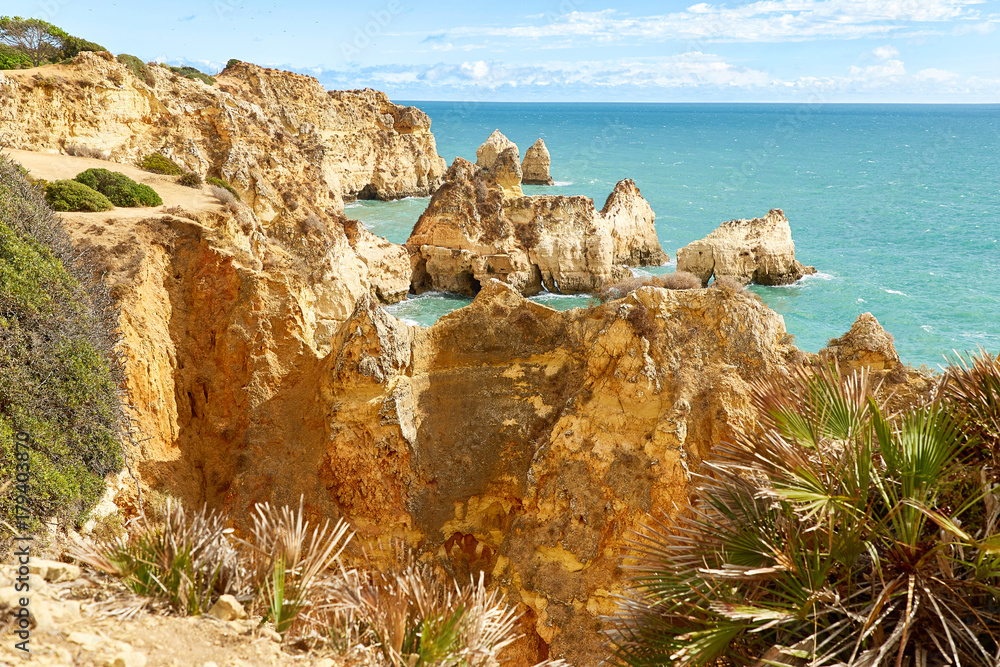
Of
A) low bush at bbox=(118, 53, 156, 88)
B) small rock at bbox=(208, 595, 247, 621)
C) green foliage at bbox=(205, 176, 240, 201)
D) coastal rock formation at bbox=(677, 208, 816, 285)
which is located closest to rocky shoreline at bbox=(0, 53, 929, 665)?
small rock at bbox=(208, 595, 247, 621)

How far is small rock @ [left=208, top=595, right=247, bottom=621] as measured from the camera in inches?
277

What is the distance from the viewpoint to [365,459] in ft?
47.7

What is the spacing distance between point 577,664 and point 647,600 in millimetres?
6367

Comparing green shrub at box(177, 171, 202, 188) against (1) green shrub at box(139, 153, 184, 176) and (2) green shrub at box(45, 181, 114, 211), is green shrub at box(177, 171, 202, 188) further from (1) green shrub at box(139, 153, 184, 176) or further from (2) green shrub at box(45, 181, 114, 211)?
(2) green shrub at box(45, 181, 114, 211)

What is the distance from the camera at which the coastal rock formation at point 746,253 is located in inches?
2009

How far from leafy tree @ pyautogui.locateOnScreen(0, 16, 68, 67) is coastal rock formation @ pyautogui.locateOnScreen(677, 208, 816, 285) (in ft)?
150

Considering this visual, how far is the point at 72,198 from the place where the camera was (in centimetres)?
1950

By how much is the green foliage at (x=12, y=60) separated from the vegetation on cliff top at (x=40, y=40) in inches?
143

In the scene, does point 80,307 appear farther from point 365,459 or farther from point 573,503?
point 573,503

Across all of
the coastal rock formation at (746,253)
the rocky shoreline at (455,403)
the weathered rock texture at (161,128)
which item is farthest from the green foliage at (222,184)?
the coastal rock formation at (746,253)

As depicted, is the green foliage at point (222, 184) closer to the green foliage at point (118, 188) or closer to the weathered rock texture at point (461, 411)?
the green foliage at point (118, 188)

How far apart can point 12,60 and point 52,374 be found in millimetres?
33510

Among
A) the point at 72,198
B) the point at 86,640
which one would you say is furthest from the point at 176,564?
the point at 72,198

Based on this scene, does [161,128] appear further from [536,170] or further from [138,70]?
[536,170]
